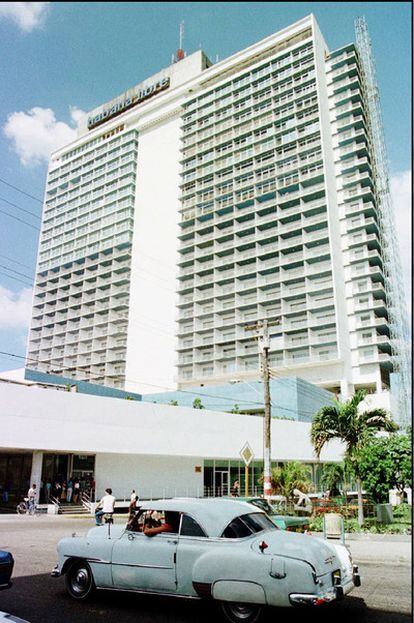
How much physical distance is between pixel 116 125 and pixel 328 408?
8921 cm

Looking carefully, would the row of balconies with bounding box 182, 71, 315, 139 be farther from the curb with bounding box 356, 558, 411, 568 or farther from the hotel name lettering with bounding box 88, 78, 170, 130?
the curb with bounding box 356, 558, 411, 568

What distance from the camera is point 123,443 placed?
3166 cm

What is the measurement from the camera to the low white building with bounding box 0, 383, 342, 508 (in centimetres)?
2781

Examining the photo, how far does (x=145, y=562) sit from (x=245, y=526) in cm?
151

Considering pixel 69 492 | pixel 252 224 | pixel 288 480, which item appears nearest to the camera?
pixel 288 480

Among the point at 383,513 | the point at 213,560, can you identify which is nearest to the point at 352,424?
the point at 383,513

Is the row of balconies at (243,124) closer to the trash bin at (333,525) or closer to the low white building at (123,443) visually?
the low white building at (123,443)

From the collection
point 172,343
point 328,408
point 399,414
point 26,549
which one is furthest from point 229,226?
point 26,549

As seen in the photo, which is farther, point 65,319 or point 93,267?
point 65,319

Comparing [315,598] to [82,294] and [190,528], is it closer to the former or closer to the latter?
[190,528]

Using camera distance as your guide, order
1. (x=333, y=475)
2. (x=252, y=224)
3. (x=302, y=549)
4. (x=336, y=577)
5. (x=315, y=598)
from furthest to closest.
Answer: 1. (x=252, y=224)
2. (x=333, y=475)
3. (x=336, y=577)
4. (x=302, y=549)
5. (x=315, y=598)

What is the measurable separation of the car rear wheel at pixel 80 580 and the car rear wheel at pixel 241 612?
2.24 metres

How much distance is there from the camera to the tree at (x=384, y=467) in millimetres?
18234

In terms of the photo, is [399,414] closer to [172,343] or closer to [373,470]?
[172,343]
